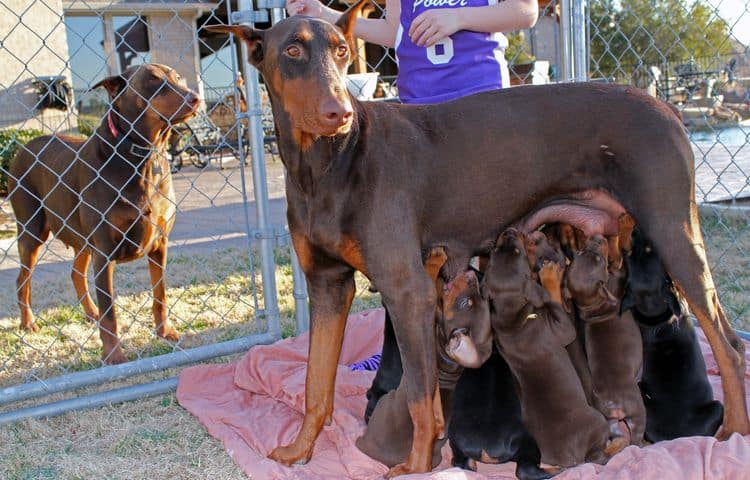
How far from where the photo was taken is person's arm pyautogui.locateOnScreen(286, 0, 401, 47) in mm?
3705

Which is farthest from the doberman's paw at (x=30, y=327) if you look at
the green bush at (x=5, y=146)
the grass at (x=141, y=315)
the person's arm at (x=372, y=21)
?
the green bush at (x=5, y=146)

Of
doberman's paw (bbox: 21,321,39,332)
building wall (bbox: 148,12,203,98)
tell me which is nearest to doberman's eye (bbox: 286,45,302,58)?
doberman's paw (bbox: 21,321,39,332)

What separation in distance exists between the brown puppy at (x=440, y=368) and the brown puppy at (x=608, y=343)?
47 centimetres

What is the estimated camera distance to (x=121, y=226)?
487 centimetres

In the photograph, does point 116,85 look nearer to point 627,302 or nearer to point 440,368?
point 440,368

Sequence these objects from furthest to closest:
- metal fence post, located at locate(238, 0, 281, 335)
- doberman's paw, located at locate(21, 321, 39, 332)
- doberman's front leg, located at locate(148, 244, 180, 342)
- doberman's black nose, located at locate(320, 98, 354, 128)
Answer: doberman's paw, located at locate(21, 321, 39, 332), doberman's front leg, located at locate(148, 244, 180, 342), metal fence post, located at locate(238, 0, 281, 335), doberman's black nose, located at locate(320, 98, 354, 128)

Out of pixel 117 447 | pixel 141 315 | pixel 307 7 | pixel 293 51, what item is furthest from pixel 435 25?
pixel 141 315

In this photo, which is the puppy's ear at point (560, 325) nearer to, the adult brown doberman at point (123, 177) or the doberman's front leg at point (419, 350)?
the doberman's front leg at point (419, 350)

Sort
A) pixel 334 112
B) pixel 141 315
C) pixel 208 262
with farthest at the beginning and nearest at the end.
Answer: pixel 208 262, pixel 141 315, pixel 334 112

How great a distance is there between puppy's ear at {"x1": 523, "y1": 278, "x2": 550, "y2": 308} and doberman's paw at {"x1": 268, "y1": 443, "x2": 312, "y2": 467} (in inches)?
46.1

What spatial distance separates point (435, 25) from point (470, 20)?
0.18 m

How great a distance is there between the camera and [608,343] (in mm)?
3367

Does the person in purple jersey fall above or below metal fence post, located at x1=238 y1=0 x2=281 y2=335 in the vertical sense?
above

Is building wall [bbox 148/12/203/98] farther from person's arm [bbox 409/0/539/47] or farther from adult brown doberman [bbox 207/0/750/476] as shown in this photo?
adult brown doberman [bbox 207/0/750/476]
